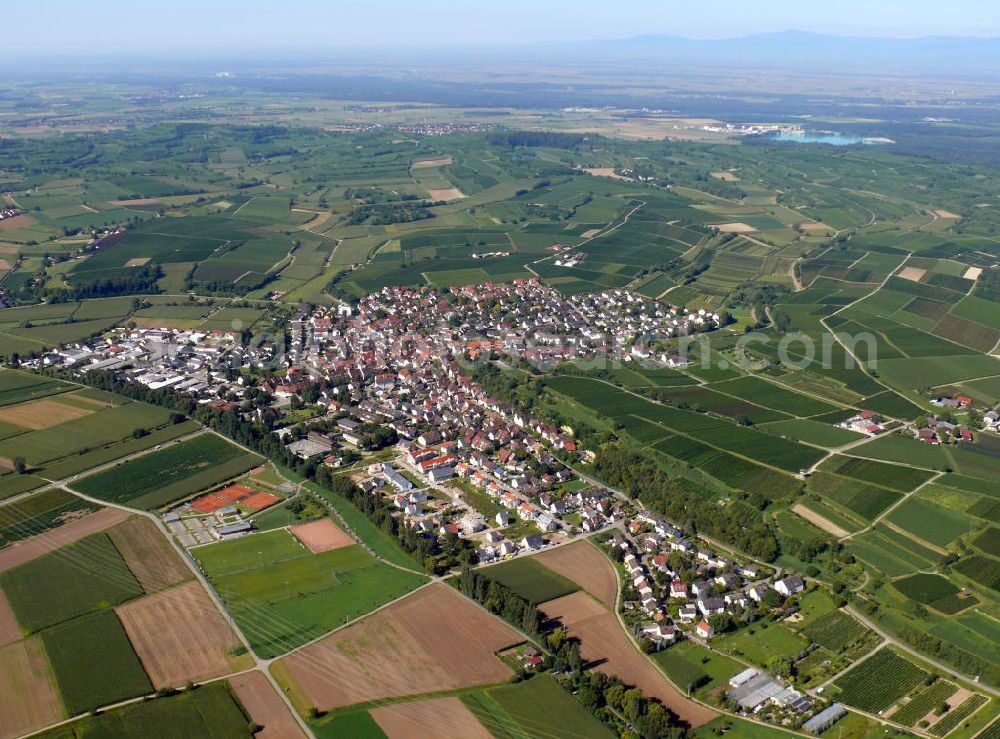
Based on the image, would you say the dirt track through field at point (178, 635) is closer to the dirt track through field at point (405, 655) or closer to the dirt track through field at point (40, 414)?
the dirt track through field at point (405, 655)

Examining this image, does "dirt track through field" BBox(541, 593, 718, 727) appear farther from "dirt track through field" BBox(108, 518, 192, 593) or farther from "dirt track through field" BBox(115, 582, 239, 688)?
"dirt track through field" BBox(108, 518, 192, 593)

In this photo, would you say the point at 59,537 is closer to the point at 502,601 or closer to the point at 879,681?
the point at 502,601

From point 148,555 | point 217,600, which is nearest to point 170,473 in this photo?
point 148,555

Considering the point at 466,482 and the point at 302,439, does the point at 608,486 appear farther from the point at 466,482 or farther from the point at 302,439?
A: the point at 302,439

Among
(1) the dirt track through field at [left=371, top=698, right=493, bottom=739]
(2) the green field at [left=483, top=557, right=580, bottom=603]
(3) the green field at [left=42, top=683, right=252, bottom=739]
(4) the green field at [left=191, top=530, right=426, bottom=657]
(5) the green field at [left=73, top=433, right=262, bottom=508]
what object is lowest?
(1) the dirt track through field at [left=371, top=698, right=493, bottom=739]

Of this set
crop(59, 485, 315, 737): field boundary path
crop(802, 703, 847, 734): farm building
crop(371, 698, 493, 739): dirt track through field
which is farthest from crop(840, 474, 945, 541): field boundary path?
crop(59, 485, 315, 737): field boundary path

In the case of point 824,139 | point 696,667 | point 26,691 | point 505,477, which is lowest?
point 26,691
